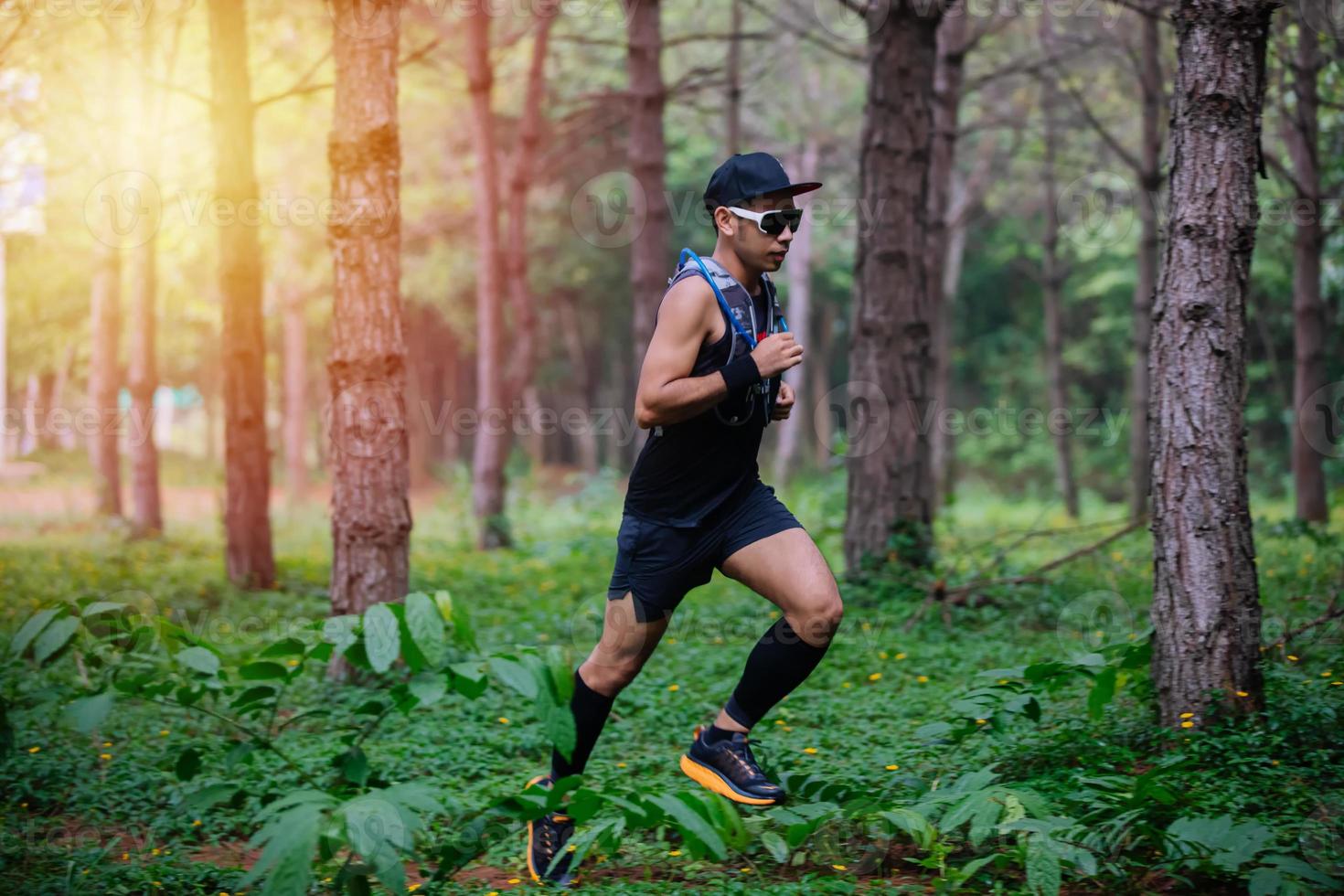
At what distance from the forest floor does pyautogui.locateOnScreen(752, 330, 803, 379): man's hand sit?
1.26 metres

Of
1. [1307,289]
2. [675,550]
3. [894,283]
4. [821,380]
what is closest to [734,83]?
[1307,289]

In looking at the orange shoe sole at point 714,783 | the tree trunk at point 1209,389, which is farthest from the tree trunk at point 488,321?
the tree trunk at point 1209,389

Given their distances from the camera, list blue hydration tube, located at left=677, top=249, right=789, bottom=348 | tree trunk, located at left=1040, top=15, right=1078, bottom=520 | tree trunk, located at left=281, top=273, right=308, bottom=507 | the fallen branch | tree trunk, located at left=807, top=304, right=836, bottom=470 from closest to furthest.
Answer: blue hydration tube, located at left=677, top=249, right=789, bottom=348, the fallen branch, tree trunk, located at left=1040, top=15, right=1078, bottom=520, tree trunk, located at left=281, top=273, right=308, bottom=507, tree trunk, located at left=807, top=304, right=836, bottom=470

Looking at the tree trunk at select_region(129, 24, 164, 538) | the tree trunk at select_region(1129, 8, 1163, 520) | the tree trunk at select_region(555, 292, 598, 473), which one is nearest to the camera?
the tree trunk at select_region(1129, 8, 1163, 520)

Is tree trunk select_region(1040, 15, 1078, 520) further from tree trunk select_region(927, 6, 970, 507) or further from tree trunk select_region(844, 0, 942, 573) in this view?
tree trunk select_region(844, 0, 942, 573)

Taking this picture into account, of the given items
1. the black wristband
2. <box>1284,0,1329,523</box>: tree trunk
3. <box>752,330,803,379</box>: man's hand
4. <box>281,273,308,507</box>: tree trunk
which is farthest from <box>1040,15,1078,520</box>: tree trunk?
the black wristband

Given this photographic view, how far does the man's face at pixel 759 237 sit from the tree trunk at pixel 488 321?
1078 cm

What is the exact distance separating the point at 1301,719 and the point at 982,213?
28.8 m

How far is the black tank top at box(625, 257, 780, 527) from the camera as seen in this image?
4086 mm

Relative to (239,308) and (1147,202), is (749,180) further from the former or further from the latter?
(1147,202)

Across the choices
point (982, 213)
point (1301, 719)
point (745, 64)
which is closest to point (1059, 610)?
point (1301, 719)

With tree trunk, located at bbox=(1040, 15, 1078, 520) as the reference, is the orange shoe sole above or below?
below

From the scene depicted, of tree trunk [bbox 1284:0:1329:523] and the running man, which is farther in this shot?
tree trunk [bbox 1284:0:1329:523]

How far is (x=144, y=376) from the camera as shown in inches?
574
